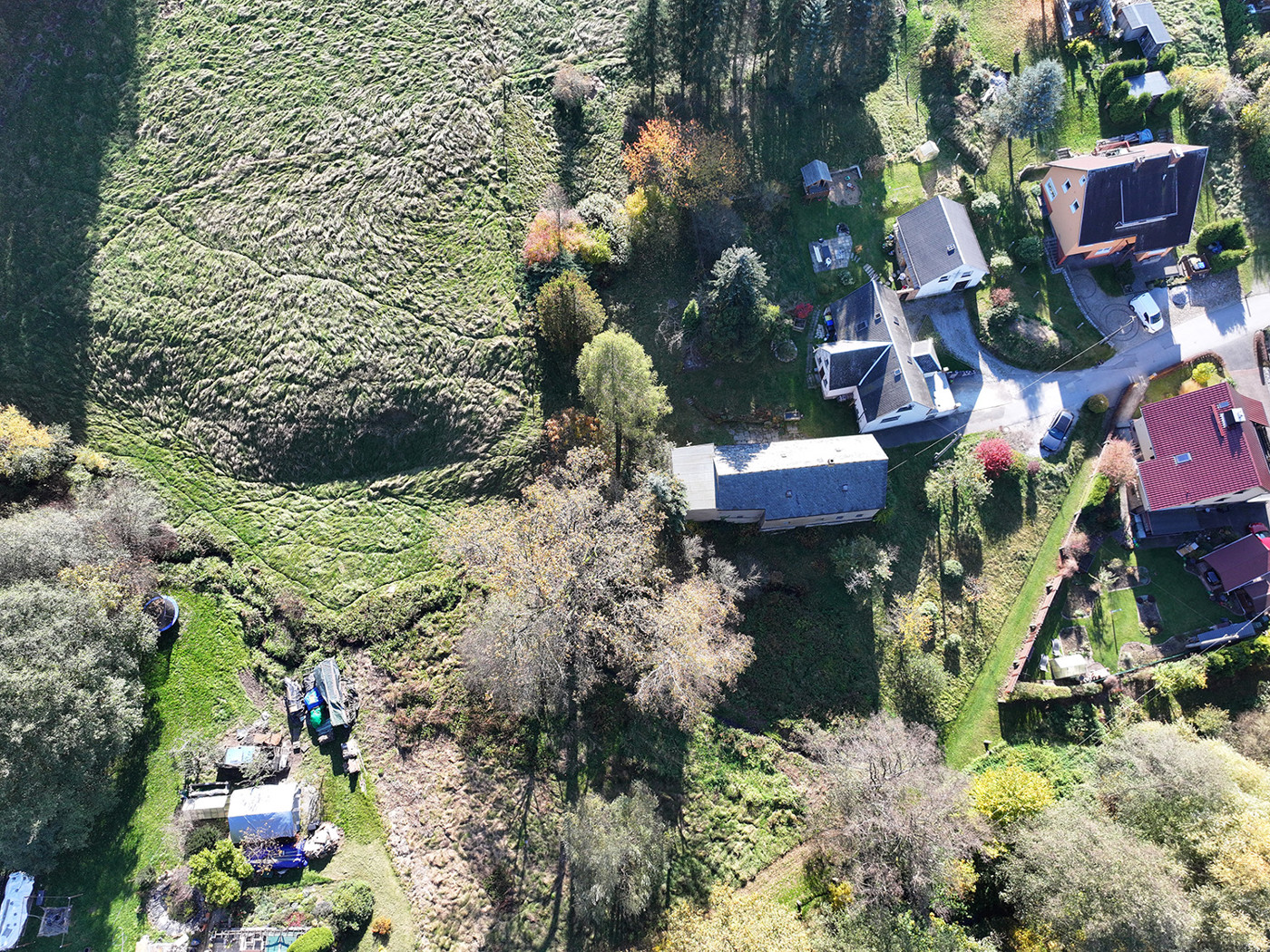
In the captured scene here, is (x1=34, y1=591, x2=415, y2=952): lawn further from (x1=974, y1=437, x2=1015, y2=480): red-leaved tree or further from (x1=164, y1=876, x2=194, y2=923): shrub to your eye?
(x1=974, y1=437, x2=1015, y2=480): red-leaved tree

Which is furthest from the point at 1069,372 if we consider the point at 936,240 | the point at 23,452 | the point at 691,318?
the point at 23,452

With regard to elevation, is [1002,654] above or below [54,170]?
below

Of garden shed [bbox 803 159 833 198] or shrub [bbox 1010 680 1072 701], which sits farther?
garden shed [bbox 803 159 833 198]

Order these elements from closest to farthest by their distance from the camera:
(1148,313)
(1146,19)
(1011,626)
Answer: (1011,626), (1148,313), (1146,19)

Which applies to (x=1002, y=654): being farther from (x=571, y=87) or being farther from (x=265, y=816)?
(x=571, y=87)

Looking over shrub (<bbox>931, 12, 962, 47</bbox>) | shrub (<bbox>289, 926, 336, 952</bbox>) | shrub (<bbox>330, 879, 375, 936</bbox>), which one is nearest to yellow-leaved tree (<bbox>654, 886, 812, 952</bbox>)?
shrub (<bbox>330, 879, 375, 936</bbox>)

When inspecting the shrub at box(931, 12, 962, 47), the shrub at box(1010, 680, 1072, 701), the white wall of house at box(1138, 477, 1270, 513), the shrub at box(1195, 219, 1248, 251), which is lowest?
the shrub at box(1010, 680, 1072, 701)
